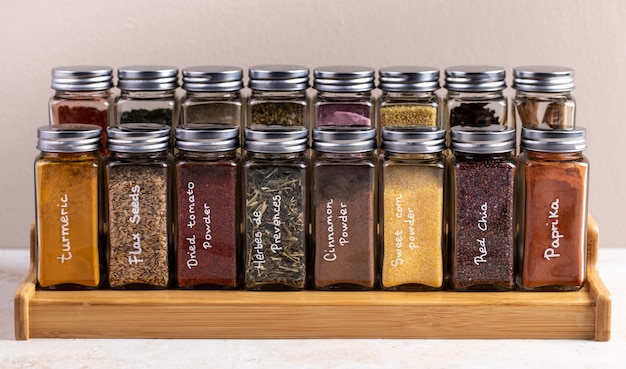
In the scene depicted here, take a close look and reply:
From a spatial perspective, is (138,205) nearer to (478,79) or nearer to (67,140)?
(67,140)

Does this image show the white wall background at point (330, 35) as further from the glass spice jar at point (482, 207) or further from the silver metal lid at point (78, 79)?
the glass spice jar at point (482, 207)

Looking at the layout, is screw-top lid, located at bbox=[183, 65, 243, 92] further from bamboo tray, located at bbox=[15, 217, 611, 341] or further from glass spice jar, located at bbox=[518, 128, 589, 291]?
glass spice jar, located at bbox=[518, 128, 589, 291]

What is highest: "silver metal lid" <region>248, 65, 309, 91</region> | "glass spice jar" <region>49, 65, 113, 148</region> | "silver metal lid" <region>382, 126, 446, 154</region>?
"silver metal lid" <region>248, 65, 309, 91</region>

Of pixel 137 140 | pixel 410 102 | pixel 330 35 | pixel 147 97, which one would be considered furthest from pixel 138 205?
pixel 330 35

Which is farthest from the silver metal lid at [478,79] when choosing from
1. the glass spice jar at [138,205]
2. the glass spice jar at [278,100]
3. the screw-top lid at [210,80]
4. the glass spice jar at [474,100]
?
the glass spice jar at [138,205]

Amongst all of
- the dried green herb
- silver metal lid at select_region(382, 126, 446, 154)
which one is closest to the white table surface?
the dried green herb
